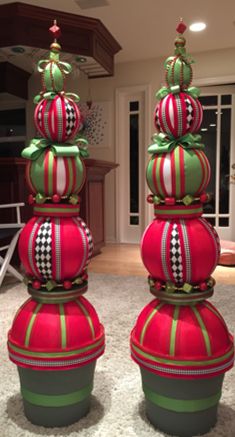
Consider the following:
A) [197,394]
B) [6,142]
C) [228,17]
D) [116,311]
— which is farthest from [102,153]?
[197,394]

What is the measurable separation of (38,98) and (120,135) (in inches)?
161

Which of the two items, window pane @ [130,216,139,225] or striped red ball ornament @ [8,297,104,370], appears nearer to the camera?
striped red ball ornament @ [8,297,104,370]

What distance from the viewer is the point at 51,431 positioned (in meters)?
1.24

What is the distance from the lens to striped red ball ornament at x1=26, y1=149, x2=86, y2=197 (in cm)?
121

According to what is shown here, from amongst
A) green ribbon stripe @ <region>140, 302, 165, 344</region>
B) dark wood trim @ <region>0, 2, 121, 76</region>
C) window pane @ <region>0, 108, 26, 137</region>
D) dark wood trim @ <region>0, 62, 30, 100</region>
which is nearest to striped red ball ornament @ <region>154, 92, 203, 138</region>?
green ribbon stripe @ <region>140, 302, 165, 344</region>

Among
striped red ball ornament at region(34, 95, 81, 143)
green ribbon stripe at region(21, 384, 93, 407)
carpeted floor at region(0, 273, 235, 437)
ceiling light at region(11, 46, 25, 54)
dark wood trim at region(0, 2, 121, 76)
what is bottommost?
carpeted floor at region(0, 273, 235, 437)

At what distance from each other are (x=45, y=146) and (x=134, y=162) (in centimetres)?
419

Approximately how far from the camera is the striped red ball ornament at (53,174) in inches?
47.5

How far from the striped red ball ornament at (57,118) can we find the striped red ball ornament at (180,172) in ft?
1.00

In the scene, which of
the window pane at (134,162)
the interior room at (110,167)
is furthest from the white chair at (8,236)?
the window pane at (134,162)

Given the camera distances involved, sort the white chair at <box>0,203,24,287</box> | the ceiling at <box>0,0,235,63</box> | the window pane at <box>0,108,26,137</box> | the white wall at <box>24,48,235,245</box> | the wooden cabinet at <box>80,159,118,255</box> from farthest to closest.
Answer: the window pane at <box>0,108,26,137</box> → the white wall at <box>24,48,235,245</box> → the wooden cabinet at <box>80,159,118,255</box> → the ceiling at <box>0,0,235,63</box> → the white chair at <box>0,203,24,287</box>

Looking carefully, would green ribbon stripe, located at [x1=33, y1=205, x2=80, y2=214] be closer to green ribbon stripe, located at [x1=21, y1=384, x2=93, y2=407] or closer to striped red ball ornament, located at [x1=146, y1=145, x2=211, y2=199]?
striped red ball ornament, located at [x1=146, y1=145, x2=211, y2=199]

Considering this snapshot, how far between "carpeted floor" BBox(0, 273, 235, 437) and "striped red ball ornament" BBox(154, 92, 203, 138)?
969 millimetres

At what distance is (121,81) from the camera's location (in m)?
5.23
